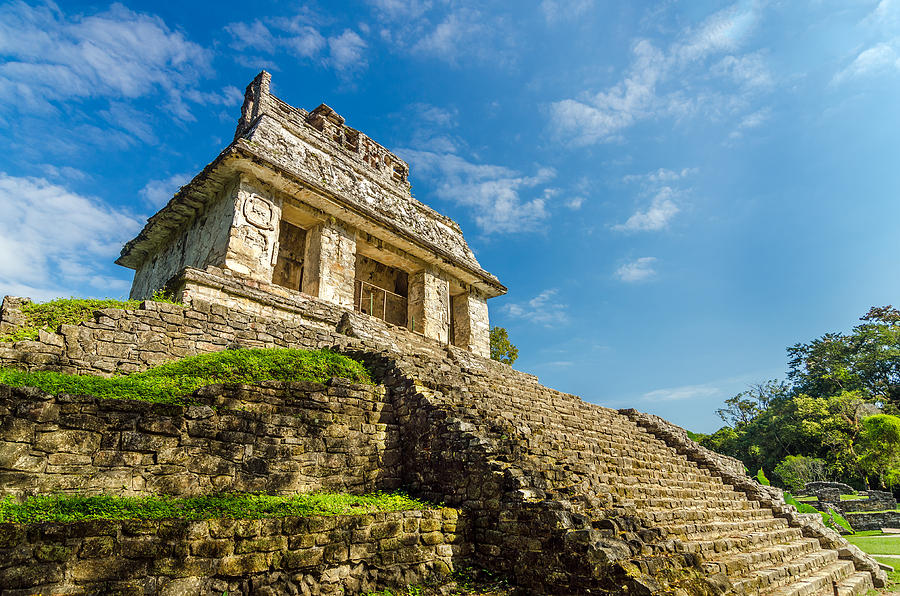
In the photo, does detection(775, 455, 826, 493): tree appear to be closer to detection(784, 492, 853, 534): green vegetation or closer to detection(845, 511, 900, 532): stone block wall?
detection(845, 511, 900, 532): stone block wall

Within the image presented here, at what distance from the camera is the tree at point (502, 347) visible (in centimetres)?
2497

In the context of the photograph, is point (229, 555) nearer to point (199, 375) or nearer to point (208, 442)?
point (208, 442)

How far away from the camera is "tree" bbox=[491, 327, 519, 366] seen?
2497 centimetres

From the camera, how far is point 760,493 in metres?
9.57

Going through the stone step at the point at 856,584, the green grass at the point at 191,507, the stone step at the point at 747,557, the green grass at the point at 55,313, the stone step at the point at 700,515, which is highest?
the green grass at the point at 55,313

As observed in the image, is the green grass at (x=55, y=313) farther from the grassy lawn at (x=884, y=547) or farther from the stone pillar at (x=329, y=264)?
the grassy lawn at (x=884, y=547)

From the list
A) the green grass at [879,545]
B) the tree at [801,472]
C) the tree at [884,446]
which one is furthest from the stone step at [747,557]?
the tree at [801,472]

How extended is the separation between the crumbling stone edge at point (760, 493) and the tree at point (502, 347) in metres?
12.9

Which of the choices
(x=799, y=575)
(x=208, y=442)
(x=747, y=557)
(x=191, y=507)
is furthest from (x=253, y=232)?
(x=799, y=575)

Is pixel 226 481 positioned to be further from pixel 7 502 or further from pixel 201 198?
pixel 201 198

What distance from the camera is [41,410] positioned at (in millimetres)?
4234

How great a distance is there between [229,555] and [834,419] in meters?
33.9

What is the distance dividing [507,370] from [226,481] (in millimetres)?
8907

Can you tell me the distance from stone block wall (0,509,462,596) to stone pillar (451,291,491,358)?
438 inches
